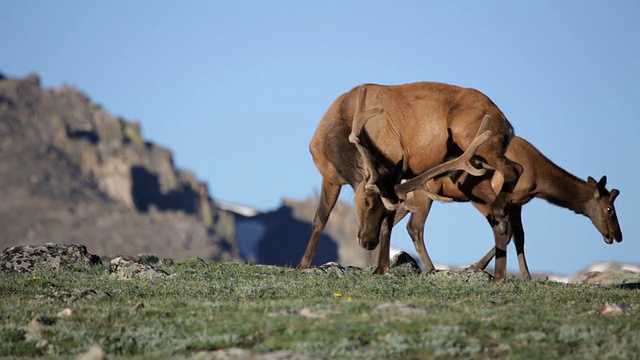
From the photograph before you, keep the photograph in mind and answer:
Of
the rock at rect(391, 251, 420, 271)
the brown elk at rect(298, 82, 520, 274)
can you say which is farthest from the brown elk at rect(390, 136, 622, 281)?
the brown elk at rect(298, 82, 520, 274)

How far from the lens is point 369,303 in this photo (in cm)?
1469

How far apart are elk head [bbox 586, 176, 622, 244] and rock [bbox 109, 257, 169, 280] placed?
11334mm

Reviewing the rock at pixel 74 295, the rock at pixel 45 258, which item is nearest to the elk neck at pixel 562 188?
the rock at pixel 45 258

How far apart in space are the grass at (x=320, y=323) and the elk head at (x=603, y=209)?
8.03 meters

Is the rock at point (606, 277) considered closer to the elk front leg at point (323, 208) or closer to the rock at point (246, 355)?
the elk front leg at point (323, 208)

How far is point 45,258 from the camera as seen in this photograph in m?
23.4

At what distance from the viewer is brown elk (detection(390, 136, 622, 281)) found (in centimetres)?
2277

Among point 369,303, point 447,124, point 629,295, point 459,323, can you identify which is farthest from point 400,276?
point 459,323

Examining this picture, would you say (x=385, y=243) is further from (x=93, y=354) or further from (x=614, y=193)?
(x=93, y=354)

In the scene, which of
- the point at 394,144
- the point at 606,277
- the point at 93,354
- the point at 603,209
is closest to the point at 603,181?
the point at 603,209

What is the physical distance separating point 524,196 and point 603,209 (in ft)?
8.89

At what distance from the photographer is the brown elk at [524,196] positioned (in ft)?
74.7

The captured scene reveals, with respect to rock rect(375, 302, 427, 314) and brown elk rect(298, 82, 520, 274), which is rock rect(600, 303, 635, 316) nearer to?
rock rect(375, 302, 427, 314)

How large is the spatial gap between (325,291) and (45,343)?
20.4 ft
